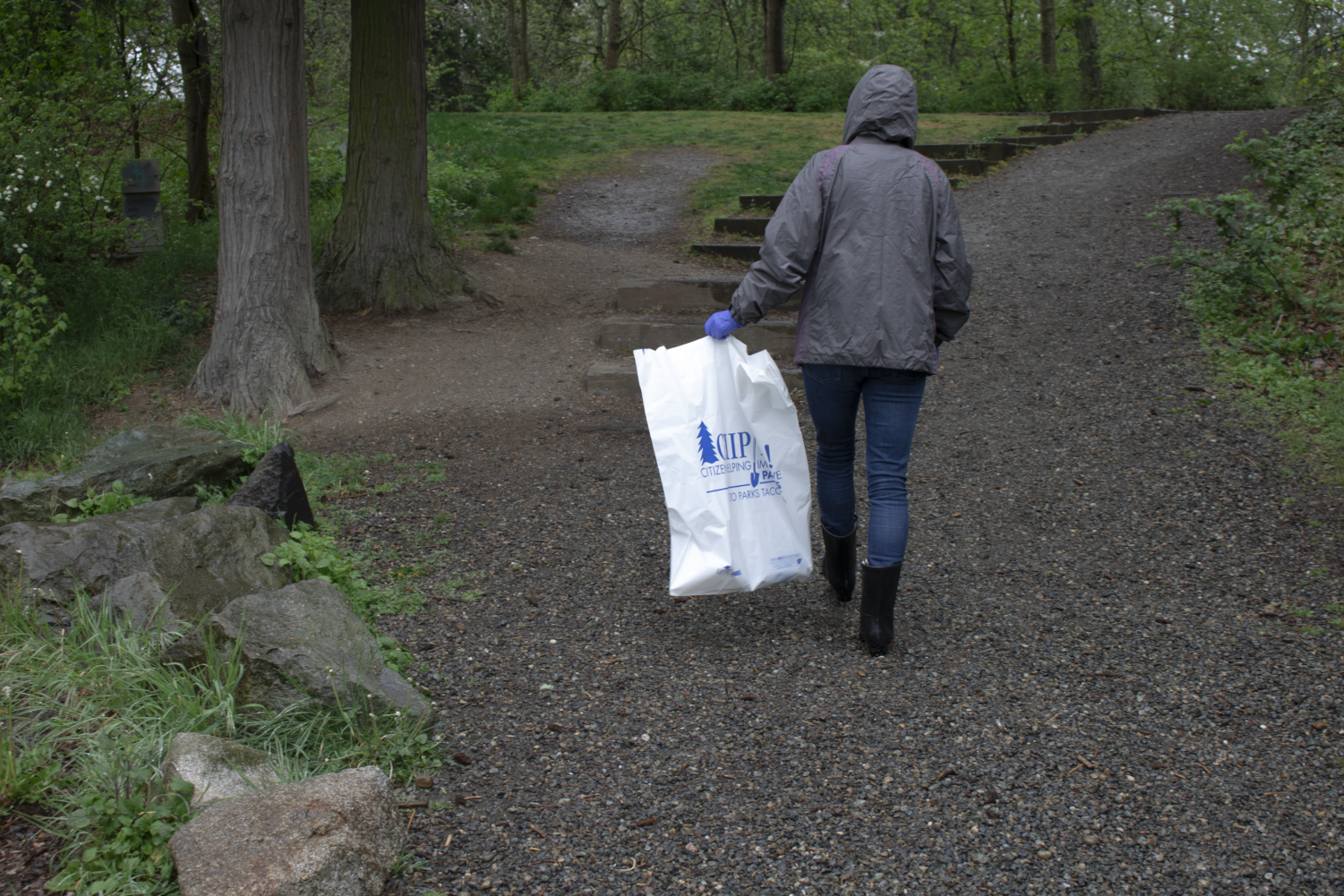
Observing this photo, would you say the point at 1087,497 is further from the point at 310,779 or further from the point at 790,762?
the point at 310,779

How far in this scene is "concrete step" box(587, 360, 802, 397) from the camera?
6.39 metres

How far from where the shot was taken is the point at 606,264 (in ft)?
29.1

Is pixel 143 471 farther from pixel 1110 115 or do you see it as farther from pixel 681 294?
pixel 1110 115

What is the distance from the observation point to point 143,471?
13.8ft

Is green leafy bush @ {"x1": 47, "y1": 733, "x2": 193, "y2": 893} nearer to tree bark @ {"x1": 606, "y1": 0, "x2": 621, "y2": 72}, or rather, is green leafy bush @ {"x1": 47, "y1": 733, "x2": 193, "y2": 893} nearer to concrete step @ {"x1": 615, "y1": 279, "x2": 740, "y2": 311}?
concrete step @ {"x1": 615, "y1": 279, "x2": 740, "y2": 311}

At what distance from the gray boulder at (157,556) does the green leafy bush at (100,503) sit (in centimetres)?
34

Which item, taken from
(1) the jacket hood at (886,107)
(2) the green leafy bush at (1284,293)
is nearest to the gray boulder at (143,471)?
(1) the jacket hood at (886,107)

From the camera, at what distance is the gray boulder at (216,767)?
234 cm

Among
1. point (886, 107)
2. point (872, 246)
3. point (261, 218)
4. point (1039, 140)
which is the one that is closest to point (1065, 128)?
point (1039, 140)

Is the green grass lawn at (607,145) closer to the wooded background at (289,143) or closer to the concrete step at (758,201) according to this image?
the wooded background at (289,143)

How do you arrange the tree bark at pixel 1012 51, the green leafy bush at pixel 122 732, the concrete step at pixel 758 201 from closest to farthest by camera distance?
1. the green leafy bush at pixel 122 732
2. the concrete step at pixel 758 201
3. the tree bark at pixel 1012 51

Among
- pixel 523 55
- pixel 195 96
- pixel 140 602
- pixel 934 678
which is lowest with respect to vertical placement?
pixel 934 678

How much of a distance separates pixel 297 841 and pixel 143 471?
8.75ft

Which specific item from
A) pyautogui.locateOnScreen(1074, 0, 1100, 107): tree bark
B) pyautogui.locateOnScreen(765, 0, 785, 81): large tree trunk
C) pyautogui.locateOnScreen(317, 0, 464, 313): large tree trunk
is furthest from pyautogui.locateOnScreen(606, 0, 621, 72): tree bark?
pyautogui.locateOnScreen(317, 0, 464, 313): large tree trunk
